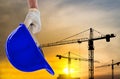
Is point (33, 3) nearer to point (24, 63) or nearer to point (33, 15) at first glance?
point (33, 15)

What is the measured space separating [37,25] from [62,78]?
96.6 metres

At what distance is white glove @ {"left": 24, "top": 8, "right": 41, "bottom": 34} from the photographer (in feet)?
16.6

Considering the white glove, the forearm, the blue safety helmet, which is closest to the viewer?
the blue safety helmet

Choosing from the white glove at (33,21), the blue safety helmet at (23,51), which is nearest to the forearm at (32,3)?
the white glove at (33,21)

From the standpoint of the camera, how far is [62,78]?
3969 inches

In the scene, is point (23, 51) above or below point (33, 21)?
below

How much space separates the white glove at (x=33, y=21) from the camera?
5066mm

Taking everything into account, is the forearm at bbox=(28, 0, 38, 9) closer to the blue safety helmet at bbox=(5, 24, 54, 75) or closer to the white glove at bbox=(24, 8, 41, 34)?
the white glove at bbox=(24, 8, 41, 34)

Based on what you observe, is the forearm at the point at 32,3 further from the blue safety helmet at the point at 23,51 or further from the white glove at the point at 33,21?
the blue safety helmet at the point at 23,51

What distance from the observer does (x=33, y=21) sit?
5.10 metres

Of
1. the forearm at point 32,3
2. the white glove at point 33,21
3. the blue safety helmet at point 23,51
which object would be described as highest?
the forearm at point 32,3

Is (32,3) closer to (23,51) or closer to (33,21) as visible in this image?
(33,21)

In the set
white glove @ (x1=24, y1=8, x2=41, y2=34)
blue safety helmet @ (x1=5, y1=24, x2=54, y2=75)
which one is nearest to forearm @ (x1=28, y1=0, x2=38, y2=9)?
white glove @ (x1=24, y1=8, x2=41, y2=34)

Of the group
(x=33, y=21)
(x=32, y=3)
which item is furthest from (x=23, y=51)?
(x=32, y=3)
